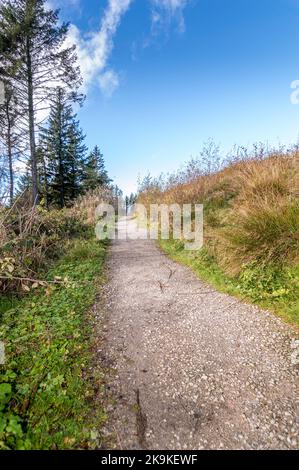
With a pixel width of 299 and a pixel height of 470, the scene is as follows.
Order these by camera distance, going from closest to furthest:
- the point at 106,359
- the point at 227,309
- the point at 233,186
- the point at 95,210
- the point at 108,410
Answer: the point at 108,410 < the point at 106,359 < the point at 227,309 < the point at 233,186 < the point at 95,210

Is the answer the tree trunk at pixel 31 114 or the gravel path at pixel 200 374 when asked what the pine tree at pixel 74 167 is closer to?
the tree trunk at pixel 31 114

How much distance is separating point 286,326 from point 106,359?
2008mm

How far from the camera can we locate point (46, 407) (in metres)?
1.93

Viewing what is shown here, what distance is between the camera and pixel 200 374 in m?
2.25

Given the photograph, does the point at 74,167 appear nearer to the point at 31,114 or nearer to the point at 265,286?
the point at 31,114

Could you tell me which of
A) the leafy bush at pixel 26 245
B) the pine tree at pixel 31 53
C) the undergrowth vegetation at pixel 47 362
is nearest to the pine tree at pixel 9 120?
the pine tree at pixel 31 53

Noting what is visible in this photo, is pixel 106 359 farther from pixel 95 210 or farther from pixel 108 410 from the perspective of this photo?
pixel 95 210

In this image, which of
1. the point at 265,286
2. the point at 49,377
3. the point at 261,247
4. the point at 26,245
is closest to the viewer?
the point at 49,377

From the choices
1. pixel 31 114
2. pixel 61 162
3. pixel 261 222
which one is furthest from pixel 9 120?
pixel 261 222

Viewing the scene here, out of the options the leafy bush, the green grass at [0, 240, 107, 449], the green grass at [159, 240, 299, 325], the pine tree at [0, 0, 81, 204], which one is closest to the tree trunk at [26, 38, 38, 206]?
the pine tree at [0, 0, 81, 204]

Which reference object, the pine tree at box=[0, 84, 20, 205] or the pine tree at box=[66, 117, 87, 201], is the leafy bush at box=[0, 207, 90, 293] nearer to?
the pine tree at box=[0, 84, 20, 205]

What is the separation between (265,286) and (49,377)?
2.87 meters

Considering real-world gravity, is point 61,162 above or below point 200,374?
above

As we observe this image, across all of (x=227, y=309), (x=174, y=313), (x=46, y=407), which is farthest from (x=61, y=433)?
(x=227, y=309)
